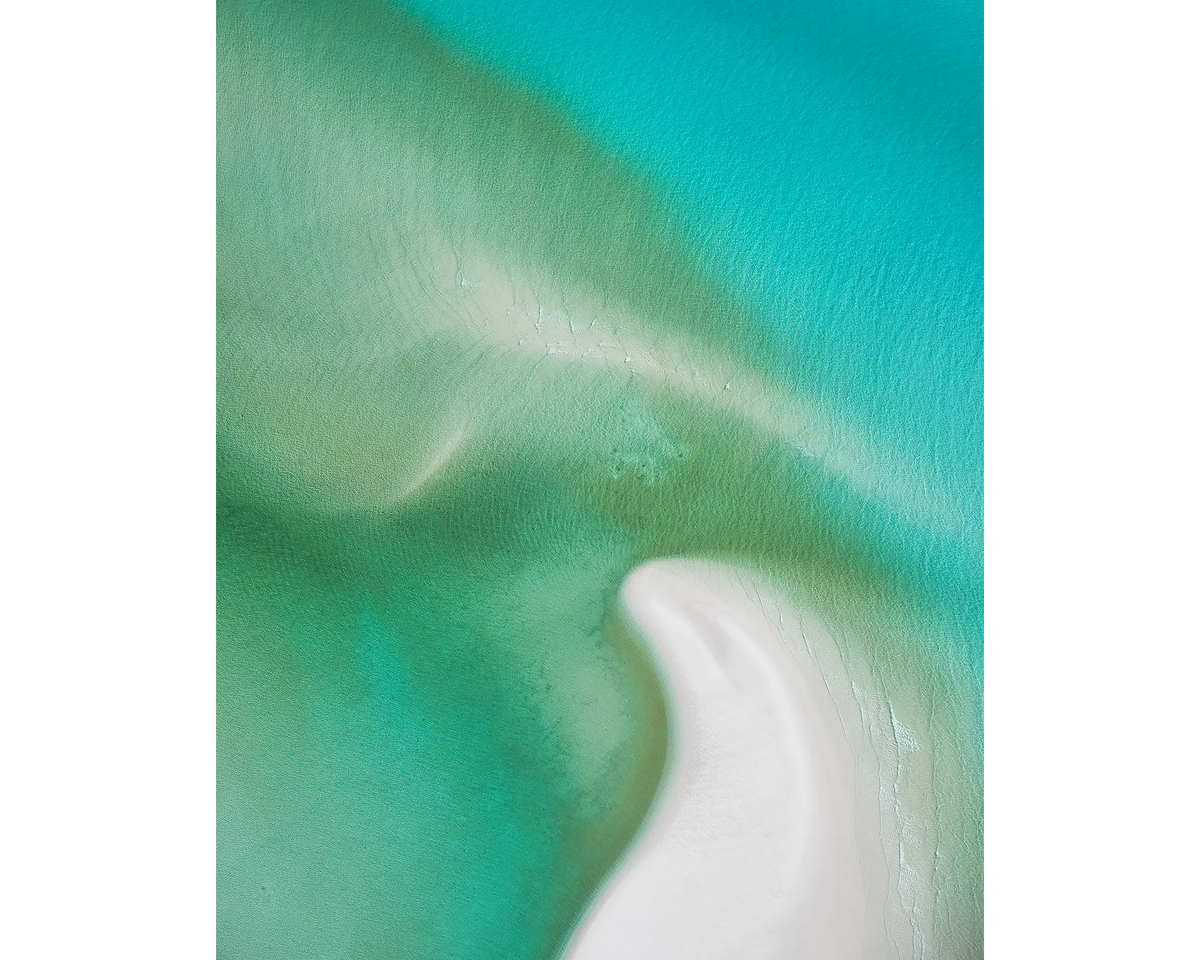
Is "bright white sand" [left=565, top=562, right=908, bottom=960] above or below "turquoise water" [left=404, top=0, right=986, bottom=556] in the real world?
below

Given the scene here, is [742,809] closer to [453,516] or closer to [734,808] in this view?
[734,808]

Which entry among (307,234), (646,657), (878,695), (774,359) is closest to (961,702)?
(878,695)

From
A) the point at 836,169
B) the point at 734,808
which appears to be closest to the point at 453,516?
the point at 734,808

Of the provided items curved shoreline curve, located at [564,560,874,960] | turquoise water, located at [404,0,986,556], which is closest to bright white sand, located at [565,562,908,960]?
curved shoreline curve, located at [564,560,874,960]

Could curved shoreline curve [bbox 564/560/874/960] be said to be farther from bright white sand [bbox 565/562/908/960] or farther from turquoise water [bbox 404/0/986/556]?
turquoise water [bbox 404/0/986/556]

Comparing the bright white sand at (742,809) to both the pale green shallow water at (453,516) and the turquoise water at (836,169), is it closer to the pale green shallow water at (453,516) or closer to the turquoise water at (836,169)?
the pale green shallow water at (453,516)

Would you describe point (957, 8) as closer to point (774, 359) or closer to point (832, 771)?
point (774, 359)
